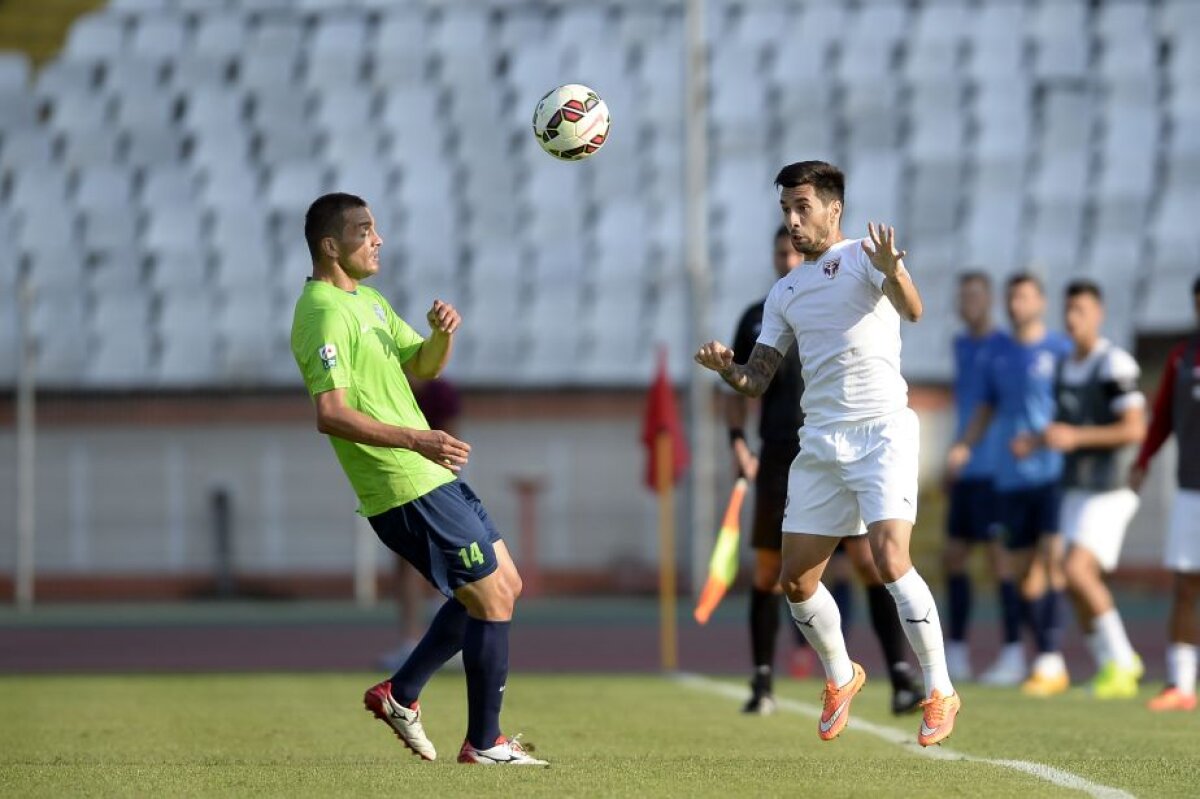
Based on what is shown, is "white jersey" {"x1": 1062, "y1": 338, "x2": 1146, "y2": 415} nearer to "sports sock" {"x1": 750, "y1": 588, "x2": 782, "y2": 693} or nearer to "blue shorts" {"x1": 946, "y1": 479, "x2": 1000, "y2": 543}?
"blue shorts" {"x1": 946, "y1": 479, "x2": 1000, "y2": 543}

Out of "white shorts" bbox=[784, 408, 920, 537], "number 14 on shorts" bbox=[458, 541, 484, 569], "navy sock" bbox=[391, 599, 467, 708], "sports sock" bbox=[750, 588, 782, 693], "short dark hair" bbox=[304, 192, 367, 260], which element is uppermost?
"short dark hair" bbox=[304, 192, 367, 260]

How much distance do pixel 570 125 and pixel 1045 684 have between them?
18.2 feet

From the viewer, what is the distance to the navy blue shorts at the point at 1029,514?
13367 mm

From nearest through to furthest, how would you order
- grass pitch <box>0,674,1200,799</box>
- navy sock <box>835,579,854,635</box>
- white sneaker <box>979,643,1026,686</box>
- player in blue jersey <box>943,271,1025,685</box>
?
1. grass pitch <box>0,674,1200,799</box>
2. navy sock <box>835,579,854,635</box>
3. white sneaker <box>979,643,1026,686</box>
4. player in blue jersey <box>943,271,1025,685</box>

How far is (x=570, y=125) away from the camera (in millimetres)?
8805

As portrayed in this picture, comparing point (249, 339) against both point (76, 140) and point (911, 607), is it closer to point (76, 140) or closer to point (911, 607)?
point (76, 140)

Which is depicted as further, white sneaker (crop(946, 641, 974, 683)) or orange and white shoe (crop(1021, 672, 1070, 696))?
white sneaker (crop(946, 641, 974, 683))

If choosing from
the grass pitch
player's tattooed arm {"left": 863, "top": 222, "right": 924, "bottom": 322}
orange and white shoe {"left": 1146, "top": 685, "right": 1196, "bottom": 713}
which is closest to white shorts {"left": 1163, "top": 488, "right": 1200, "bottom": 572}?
orange and white shoe {"left": 1146, "top": 685, "right": 1196, "bottom": 713}

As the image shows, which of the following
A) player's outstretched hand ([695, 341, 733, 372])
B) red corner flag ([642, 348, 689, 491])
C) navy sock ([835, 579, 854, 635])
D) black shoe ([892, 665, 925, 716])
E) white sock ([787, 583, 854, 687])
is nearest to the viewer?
player's outstretched hand ([695, 341, 733, 372])

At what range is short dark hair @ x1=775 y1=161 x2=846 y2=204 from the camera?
774cm

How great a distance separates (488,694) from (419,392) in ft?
22.2

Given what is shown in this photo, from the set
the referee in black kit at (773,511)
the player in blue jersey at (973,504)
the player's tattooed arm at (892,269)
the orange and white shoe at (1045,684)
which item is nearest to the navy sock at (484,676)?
the player's tattooed arm at (892,269)

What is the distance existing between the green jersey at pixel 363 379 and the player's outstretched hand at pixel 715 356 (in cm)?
103

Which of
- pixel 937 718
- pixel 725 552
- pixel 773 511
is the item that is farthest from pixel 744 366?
pixel 725 552
